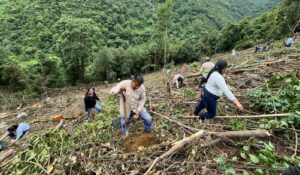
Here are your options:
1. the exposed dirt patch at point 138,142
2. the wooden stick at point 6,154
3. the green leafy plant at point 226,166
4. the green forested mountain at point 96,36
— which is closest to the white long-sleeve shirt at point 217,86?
the green leafy plant at point 226,166

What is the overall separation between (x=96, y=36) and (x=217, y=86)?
32965 millimetres

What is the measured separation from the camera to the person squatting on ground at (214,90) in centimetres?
438

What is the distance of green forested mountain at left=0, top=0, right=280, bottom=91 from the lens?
83.9 ft

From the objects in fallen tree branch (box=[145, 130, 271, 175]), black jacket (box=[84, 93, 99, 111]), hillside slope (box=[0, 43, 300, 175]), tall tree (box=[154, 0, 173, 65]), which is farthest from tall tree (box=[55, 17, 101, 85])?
fallen tree branch (box=[145, 130, 271, 175])

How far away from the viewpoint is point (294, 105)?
15.9 ft

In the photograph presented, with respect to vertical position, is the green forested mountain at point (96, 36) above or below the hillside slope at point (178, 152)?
above

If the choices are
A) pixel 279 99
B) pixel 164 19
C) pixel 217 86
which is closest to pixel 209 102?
pixel 217 86

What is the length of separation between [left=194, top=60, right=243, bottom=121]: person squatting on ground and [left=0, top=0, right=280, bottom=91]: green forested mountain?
247 inches

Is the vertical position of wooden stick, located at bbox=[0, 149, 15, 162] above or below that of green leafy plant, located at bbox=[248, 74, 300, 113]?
below

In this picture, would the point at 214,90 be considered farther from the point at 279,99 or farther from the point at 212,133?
the point at 279,99

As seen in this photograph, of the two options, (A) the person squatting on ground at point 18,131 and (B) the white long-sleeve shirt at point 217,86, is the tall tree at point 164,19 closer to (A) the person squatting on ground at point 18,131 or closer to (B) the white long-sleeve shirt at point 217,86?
(A) the person squatting on ground at point 18,131

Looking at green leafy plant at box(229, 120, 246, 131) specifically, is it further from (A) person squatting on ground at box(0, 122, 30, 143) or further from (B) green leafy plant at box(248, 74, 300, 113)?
(A) person squatting on ground at box(0, 122, 30, 143)

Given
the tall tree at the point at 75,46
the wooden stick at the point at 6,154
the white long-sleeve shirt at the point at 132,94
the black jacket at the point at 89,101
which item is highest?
the tall tree at the point at 75,46

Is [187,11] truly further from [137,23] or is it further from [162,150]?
[162,150]
